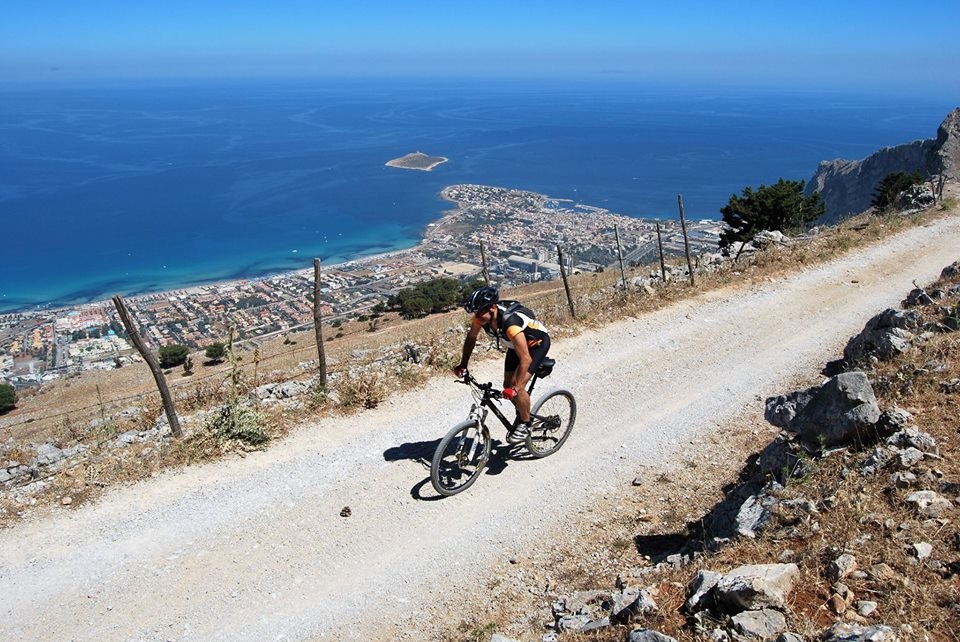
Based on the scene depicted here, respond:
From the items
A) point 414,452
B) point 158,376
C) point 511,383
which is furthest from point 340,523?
point 158,376

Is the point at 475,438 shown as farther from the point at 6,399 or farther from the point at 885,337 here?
the point at 6,399

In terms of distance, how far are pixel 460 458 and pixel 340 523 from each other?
1451mm

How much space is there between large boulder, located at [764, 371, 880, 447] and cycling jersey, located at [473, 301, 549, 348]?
281cm

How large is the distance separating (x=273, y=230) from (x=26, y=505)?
76030mm

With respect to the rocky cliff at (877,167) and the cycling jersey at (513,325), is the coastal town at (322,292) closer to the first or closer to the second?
the cycling jersey at (513,325)

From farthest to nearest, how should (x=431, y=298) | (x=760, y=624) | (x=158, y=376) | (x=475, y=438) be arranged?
(x=431, y=298) < (x=158, y=376) < (x=475, y=438) < (x=760, y=624)

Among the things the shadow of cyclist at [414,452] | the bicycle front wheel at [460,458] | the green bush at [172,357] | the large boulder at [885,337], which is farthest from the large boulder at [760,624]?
A: the green bush at [172,357]

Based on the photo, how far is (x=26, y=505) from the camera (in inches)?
269

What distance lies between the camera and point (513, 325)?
6.56 metres

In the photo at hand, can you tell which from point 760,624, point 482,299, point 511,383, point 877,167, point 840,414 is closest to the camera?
point 760,624

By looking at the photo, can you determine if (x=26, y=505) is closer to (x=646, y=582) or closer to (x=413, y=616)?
(x=413, y=616)

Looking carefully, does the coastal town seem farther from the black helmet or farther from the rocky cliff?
the rocky cliff

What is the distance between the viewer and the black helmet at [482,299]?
6.42 metres

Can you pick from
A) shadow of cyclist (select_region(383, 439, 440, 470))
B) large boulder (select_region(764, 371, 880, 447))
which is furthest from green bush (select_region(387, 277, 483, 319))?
large boulder (select_region(764, 371, 880, 447))
